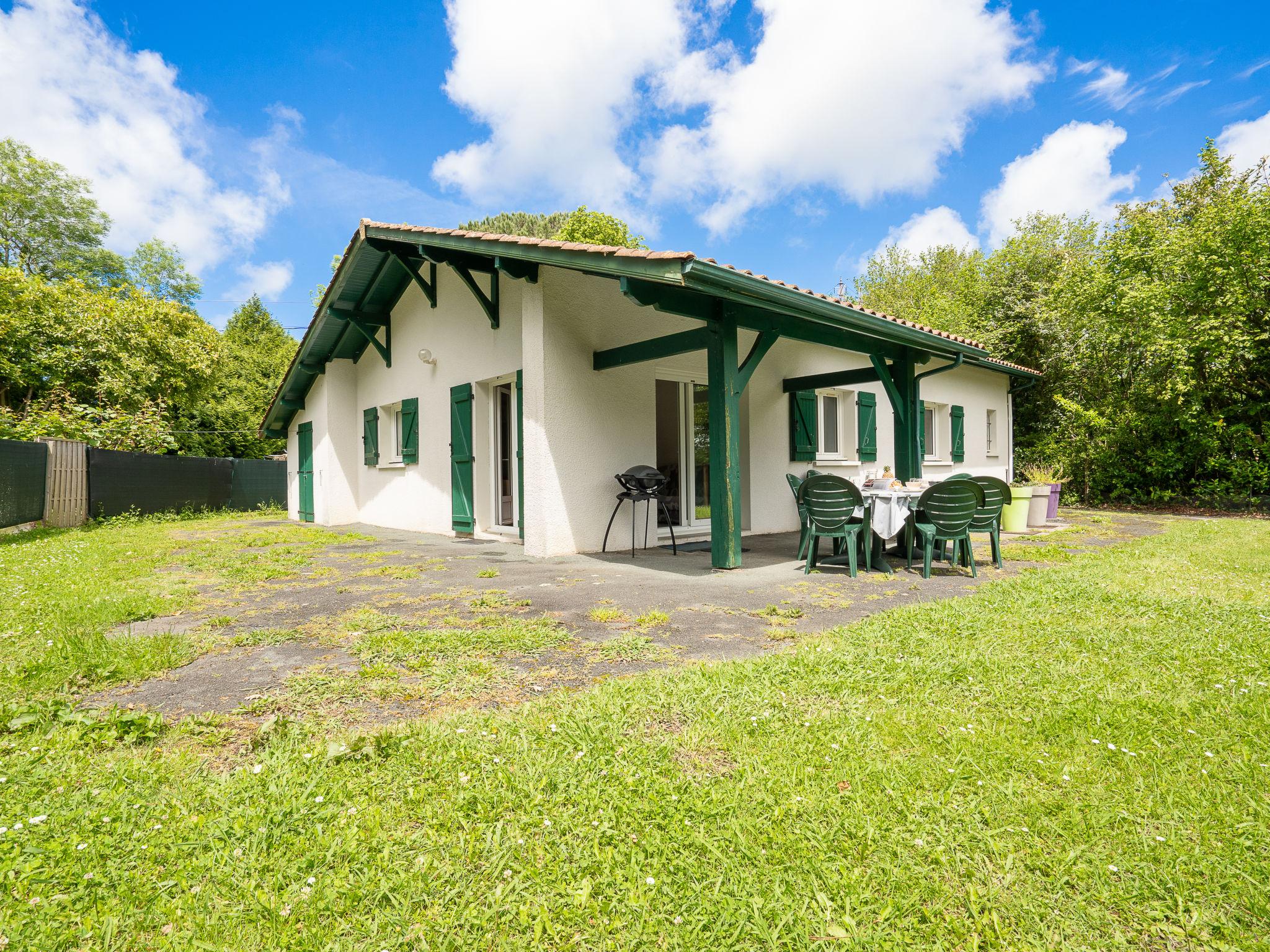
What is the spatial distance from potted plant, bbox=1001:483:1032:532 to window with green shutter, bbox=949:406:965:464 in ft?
11.6

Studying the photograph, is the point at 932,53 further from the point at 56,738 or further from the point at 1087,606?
the point at 56,738

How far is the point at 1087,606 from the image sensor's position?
12.6ft

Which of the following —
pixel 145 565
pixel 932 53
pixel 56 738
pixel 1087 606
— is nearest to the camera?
pixel 56 738

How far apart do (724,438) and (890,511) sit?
161 cm

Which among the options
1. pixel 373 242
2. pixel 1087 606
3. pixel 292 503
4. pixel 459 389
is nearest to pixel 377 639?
pixel 1087 606

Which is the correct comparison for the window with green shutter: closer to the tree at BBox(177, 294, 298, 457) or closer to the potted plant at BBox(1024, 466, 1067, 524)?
the potted plant at BBox(1024, 466, 1067, 524)

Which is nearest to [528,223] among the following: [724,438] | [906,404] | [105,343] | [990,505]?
[105,343]

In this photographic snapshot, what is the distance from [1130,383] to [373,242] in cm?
1389

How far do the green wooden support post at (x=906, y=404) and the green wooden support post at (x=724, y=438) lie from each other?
3.19 meters

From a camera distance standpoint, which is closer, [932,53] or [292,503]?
[932,53]

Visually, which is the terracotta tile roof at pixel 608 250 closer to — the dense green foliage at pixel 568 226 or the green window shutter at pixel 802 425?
the green window shutter at pixel 802 425

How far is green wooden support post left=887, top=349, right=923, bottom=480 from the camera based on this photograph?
7.80 meters

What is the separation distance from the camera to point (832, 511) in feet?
17.7

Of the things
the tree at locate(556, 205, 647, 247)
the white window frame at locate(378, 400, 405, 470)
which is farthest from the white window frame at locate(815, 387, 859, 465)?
the tree at locate(556, 205, 647, 247)
